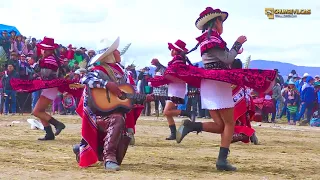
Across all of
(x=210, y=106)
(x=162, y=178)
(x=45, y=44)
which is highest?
(x=45, y=44)

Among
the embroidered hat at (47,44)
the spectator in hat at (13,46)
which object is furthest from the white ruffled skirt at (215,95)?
the spectator in hat at (13,46)

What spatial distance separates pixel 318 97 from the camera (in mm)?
22469

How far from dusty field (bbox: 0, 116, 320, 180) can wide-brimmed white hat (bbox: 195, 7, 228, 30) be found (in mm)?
1731

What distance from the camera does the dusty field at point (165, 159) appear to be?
7984mm

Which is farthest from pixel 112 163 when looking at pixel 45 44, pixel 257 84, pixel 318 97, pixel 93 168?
pixel 318 97

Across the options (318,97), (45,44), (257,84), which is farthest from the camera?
(318,97)

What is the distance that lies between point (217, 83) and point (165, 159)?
1673 millimetres

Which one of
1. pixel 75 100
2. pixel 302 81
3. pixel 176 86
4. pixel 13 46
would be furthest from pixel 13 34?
pixel 176 86

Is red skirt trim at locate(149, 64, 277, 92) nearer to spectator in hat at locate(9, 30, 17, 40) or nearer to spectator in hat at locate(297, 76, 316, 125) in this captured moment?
spectator in hat at locate(297, 76, 316, 125)

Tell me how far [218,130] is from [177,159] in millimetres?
1247

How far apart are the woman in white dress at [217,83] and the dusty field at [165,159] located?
1.56 feet

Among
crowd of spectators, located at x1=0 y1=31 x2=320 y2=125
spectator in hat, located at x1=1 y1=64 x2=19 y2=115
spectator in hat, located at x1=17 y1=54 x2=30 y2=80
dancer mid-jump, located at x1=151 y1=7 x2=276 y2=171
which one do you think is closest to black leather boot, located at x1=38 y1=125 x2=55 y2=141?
dancer mid-jump, located at x1=151 y1=7 x2=276 y2=171

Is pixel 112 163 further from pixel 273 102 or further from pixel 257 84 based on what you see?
pixel 273 102

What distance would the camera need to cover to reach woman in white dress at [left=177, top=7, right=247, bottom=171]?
8281 millimetres
